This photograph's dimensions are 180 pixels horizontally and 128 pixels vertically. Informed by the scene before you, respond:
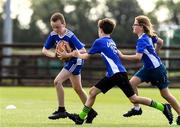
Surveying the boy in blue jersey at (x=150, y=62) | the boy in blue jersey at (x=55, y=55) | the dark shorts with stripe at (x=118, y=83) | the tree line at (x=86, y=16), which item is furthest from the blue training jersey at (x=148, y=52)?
the tree line at (x=86, y=16)

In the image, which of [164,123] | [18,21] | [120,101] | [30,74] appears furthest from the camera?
[18,21]

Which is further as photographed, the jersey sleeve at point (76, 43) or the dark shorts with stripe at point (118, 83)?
the jersey sleeve at point (76, 43)

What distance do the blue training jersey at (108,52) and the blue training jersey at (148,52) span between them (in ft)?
1.49

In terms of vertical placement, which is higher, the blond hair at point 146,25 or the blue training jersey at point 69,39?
the blond hair at point 146,25

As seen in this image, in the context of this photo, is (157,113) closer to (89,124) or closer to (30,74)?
(89,124)

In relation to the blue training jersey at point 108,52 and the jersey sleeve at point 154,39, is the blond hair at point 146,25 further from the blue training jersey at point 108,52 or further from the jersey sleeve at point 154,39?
the blue training jersey at point 108,52

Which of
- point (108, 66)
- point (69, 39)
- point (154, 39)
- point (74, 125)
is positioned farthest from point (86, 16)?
point (74, 125)

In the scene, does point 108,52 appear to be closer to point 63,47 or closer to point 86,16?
point 63,47

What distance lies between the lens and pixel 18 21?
290ft

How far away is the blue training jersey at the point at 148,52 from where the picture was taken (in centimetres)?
1194

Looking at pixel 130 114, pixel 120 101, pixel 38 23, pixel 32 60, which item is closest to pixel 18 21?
pixel 38 23

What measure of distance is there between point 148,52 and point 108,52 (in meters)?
0.75

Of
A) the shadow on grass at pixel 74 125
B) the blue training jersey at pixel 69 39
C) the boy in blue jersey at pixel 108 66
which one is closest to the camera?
the shadow on grass at pixel 74 125

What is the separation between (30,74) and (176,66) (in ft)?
18.4
